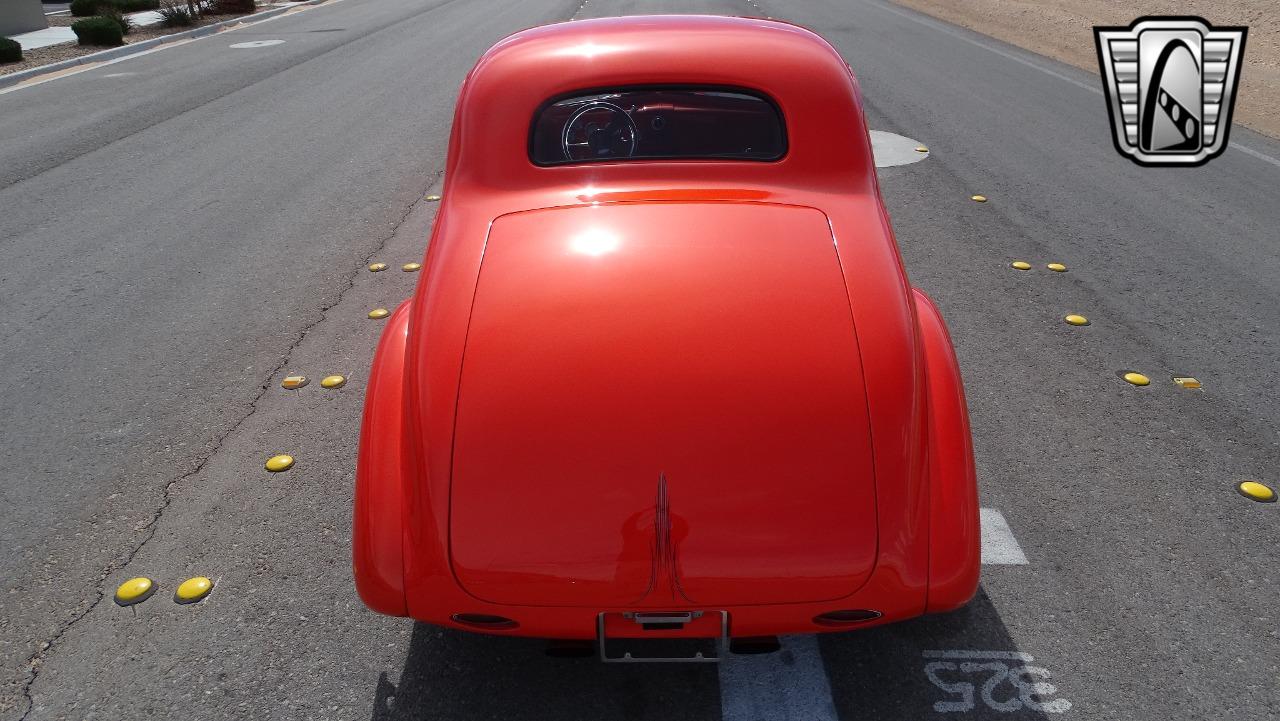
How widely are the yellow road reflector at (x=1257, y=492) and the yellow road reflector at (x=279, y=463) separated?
3.82 metres

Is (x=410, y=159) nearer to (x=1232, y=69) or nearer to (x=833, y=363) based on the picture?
(x=833, y=363)

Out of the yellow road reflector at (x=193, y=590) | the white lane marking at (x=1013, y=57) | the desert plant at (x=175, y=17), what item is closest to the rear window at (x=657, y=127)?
the yellow road reflector at (x=193, y=590)

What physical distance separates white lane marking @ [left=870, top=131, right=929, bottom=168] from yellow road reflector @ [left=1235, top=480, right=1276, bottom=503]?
4.81 m

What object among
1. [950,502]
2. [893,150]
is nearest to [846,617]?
[950,502]

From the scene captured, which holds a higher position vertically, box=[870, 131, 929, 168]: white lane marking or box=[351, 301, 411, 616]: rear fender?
box=[351, 301, 411, 616]: rear fender

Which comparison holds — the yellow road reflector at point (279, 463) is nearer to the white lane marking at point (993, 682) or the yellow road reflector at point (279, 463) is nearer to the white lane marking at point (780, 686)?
the white lane marking at point (780, 686)

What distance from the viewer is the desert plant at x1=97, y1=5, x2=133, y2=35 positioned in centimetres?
1755

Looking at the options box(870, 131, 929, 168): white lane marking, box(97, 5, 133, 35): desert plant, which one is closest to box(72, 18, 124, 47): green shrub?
box(97, 5, 133, 35): desert plant

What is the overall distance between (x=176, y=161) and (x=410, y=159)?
2254mm

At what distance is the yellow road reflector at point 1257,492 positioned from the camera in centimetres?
358

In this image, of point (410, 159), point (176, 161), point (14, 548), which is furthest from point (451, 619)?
point (176, 161)

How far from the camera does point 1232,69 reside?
1209cm

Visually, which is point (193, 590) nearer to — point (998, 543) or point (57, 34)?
point (998, 543)

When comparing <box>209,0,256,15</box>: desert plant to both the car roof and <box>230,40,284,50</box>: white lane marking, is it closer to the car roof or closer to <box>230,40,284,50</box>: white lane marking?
<box>230,40,284,50</box>: white lane marking
